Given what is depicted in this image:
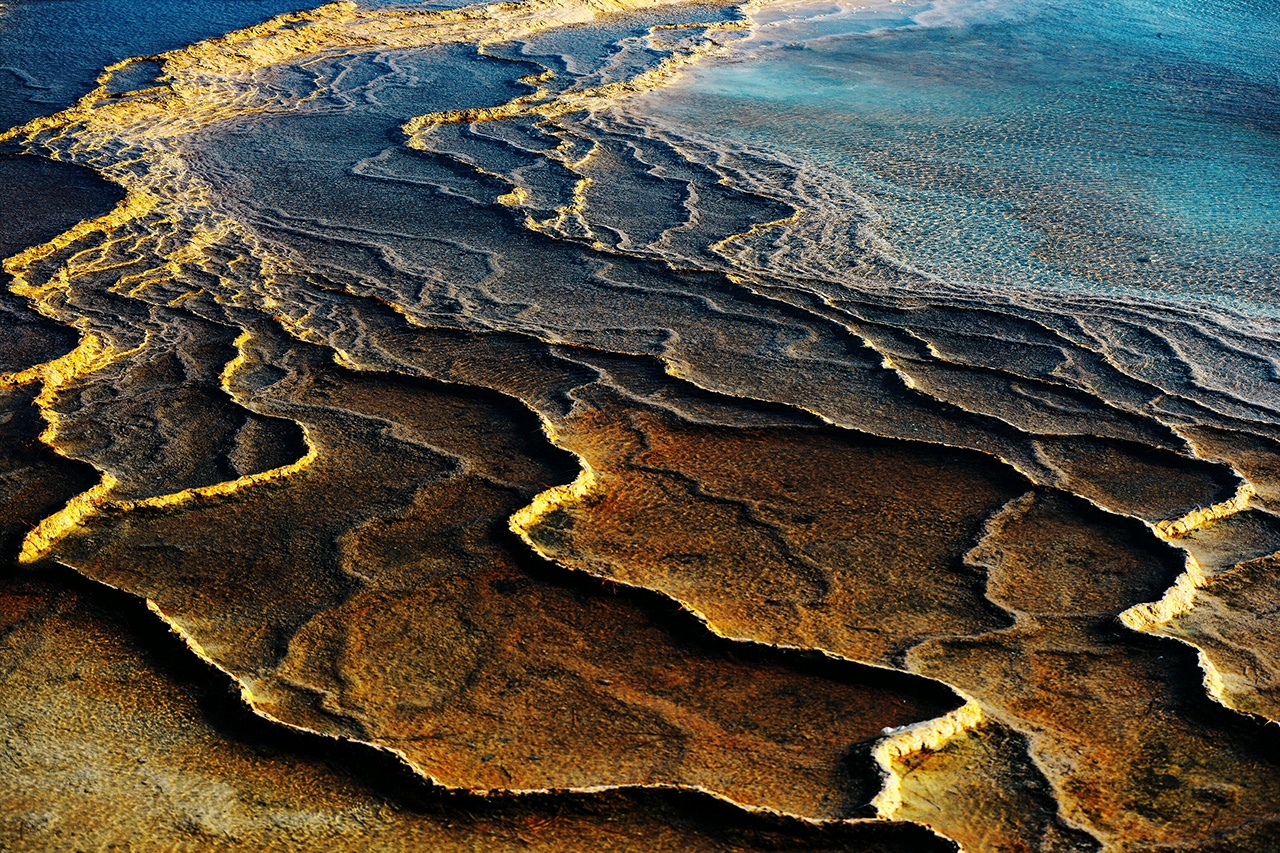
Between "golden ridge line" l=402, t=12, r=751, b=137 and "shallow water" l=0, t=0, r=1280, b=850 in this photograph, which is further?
"golden ridge line" l=402, t=12, r=751, b=137

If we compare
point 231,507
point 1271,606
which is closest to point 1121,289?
point 1271,606

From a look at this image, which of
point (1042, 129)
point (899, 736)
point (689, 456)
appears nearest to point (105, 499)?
point (689, 456)

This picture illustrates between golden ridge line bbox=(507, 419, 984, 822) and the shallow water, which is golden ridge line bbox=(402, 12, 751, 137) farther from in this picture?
golden ridge line bbox=(507, 419, 984, 822)

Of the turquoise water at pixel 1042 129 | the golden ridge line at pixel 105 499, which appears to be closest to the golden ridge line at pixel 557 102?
the turquoise water at pixel 1042 129

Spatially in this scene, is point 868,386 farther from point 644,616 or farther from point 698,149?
point 698,149

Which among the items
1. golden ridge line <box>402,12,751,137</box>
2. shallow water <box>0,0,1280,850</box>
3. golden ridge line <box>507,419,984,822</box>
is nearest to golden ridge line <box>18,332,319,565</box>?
shallow water <box>0,0,1280,850</box>

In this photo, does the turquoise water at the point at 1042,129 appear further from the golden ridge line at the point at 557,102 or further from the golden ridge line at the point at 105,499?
the golden ridge line at the point at 105,499
